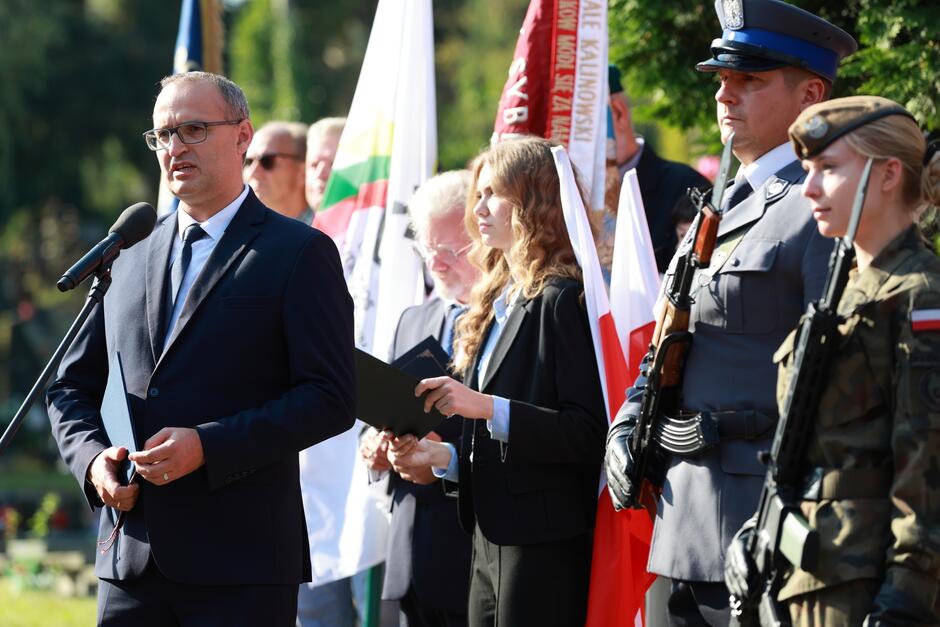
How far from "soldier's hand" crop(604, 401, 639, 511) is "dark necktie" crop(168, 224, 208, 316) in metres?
1.31

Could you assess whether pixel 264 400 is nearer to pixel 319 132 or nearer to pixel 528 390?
pixel 528 390

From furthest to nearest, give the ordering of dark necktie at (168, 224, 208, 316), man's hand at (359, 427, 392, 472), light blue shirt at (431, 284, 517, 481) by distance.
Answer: man's hand at (359, 427, 392, 472) < light blue shirt at (431, 284, 517, 481) < dark necktie at (168, 224, 208, 316)

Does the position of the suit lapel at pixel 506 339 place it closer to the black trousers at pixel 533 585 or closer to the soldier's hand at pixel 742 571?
the black trousers at pixel 533 585

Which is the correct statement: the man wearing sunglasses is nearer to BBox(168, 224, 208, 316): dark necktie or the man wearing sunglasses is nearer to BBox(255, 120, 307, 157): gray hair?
BBox(255, 120, 307, 157): gray hair

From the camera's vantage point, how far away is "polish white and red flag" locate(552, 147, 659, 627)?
4680 mm

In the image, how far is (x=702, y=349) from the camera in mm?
3840

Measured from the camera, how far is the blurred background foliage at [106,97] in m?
28.4

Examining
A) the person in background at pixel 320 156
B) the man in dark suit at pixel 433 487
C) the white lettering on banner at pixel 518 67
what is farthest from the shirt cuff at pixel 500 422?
the person in background at pixel 320 156

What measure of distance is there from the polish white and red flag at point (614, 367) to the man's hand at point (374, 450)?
925mm

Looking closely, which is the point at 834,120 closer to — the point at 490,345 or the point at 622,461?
the point at 622,461

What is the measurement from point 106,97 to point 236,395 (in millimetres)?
30004

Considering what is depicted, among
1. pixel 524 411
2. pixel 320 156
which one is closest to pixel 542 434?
pixel 524 411

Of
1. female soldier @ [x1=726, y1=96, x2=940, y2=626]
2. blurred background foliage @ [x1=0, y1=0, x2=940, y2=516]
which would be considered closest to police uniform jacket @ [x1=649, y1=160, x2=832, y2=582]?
female soldier @ [x1=726, y1=96, x2=940, y2=626]

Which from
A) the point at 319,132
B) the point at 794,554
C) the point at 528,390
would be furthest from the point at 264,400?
the point at 319,132
